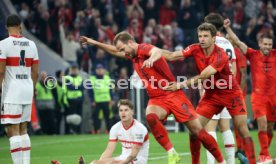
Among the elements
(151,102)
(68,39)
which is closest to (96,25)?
(68,39)

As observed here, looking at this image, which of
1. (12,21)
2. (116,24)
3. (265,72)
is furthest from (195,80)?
(116,24)

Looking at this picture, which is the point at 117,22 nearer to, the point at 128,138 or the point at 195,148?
the point at 128,138

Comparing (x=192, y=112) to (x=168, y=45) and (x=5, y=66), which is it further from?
(x=168, y=45)

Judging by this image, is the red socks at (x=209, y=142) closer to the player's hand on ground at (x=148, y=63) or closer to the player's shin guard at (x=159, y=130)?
the player's shin guard at (x=159, y=130)

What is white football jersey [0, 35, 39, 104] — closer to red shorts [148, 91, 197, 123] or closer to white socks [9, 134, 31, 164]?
white socks [9, 134, 31, 164]

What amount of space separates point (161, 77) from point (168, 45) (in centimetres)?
1478

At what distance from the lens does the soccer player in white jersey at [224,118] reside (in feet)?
47.9

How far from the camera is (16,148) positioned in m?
13.4

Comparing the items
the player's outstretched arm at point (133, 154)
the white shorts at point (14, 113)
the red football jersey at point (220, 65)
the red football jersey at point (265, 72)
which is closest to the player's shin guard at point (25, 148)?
the white shorts at point (14, 113)

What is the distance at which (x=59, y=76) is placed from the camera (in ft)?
87.4

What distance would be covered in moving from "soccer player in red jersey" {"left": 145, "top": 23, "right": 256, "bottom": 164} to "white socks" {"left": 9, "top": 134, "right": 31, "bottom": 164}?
7.58 ft

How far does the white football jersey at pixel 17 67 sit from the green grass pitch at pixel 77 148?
3.27m

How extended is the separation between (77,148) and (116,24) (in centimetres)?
966

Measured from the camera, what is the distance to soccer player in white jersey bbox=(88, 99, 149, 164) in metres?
13.7
